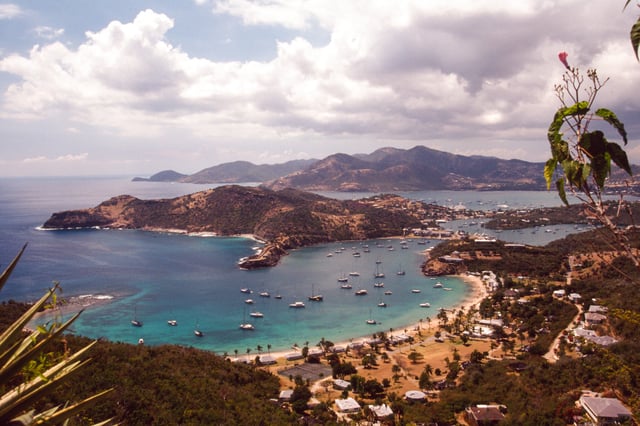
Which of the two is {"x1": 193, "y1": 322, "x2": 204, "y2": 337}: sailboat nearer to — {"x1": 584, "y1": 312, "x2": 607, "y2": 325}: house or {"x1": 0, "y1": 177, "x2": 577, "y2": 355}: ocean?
{"x1": 0, "y1": 177, "x2": 577, "y2": 355}: ocean

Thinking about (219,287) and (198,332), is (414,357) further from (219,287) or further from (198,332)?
(219,287)

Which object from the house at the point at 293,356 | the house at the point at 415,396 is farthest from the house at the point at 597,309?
the house at the point at 293,356

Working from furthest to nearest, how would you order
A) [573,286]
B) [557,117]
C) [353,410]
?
1. [573,286]
2. [353,410]
3. [557,117]

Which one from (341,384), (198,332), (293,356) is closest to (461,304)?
(293,356)

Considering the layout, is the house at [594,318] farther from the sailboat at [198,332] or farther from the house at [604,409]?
the sailboat at [198,332]

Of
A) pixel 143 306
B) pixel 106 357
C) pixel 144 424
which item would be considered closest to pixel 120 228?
pixel 143 306

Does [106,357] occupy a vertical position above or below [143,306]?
above

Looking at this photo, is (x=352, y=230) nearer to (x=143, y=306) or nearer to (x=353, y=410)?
(x=143, y=306)
